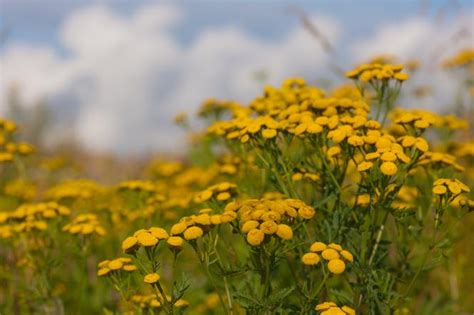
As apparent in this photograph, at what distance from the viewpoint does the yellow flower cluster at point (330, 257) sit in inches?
134

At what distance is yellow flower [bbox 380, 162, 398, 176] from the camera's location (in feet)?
12.0

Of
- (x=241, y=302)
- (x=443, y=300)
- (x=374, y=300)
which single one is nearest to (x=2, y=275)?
(x=241, y=302)

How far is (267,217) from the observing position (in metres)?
3.45

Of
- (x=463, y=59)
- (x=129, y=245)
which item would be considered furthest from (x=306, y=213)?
(x=463, y=59)

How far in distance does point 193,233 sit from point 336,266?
2.72 feet

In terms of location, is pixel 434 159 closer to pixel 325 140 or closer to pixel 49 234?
pixel 325 140

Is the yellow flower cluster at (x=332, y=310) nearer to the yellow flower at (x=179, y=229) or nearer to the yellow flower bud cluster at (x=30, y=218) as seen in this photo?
the yellow flower at (x=179, y=229)

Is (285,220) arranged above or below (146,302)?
above

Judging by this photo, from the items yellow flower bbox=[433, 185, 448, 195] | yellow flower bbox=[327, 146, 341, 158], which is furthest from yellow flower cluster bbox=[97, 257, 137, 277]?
yellow flower bbox=[433, 185, 448, 195]

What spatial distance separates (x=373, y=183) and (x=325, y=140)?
20.6 inches

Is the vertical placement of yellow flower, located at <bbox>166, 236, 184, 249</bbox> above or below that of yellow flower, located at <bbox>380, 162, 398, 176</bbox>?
below

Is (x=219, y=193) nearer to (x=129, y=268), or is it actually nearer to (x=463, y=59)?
(x=129, y=268)

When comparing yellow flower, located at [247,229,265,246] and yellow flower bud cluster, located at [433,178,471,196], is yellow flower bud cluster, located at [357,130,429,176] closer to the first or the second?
yellow flower bud cluster, located at [433,178,471,196]

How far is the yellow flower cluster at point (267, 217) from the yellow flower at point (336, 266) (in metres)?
0.27
